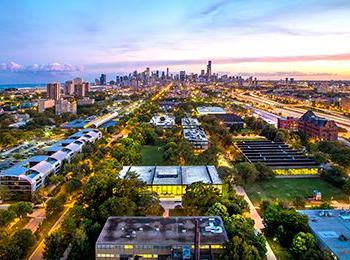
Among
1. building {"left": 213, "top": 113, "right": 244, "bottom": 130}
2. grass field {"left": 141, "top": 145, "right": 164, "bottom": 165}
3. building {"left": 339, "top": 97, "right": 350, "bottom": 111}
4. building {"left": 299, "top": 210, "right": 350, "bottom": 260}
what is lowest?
grass field {"left": 141, "top": 145, "right": 164, "bottom": 165}

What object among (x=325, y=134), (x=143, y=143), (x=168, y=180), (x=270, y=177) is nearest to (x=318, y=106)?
(x=325, y=134)

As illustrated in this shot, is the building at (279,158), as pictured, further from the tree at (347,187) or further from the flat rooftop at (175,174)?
the flat rooftop at (175,174)

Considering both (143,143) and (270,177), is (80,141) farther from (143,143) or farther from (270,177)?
(270,177)

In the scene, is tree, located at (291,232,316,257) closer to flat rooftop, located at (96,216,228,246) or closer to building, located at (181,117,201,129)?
flat rooftop, located at (96,216,228,246)

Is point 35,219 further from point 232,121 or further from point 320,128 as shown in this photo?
point 232,121

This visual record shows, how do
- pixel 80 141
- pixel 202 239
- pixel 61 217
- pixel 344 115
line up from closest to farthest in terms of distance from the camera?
pixel 202 239 → pixel 61 217 → pixel 80 141 → pixel 344 115

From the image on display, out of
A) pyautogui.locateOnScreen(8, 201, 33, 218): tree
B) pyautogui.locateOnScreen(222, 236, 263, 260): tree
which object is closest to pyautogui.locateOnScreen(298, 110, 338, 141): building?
pyautogui.locateOnScreen(222, 236, 263, 260): tree

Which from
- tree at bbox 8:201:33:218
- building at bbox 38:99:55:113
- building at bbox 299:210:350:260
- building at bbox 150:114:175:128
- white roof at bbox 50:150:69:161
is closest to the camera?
building at bbox 299:210:350:260
